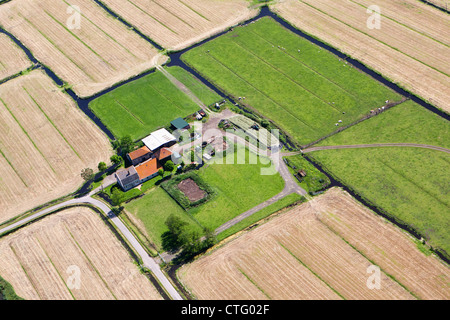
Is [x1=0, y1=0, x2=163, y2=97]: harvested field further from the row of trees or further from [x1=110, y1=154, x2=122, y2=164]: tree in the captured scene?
the row of trees

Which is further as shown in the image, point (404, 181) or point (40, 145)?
point (40, 145)

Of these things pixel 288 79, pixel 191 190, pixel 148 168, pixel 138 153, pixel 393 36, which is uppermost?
pixel 288 79

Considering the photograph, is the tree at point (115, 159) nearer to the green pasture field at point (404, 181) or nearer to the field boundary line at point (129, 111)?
the field boundary line at point (129, 111)

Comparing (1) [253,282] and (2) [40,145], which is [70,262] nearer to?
(1) [253,282]

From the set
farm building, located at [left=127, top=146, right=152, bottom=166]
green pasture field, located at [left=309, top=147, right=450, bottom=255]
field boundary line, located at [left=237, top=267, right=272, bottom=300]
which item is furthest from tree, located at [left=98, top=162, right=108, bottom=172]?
green pasture field, located at [left=309, top=147, right=450, bottom=255]

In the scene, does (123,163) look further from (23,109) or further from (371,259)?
(371,259)

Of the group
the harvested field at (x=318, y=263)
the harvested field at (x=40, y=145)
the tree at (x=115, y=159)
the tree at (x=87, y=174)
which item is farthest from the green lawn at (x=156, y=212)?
the harvested field at (x=40, y=145)

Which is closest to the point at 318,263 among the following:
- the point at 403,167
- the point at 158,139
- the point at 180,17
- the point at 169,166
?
the point at 403,167
